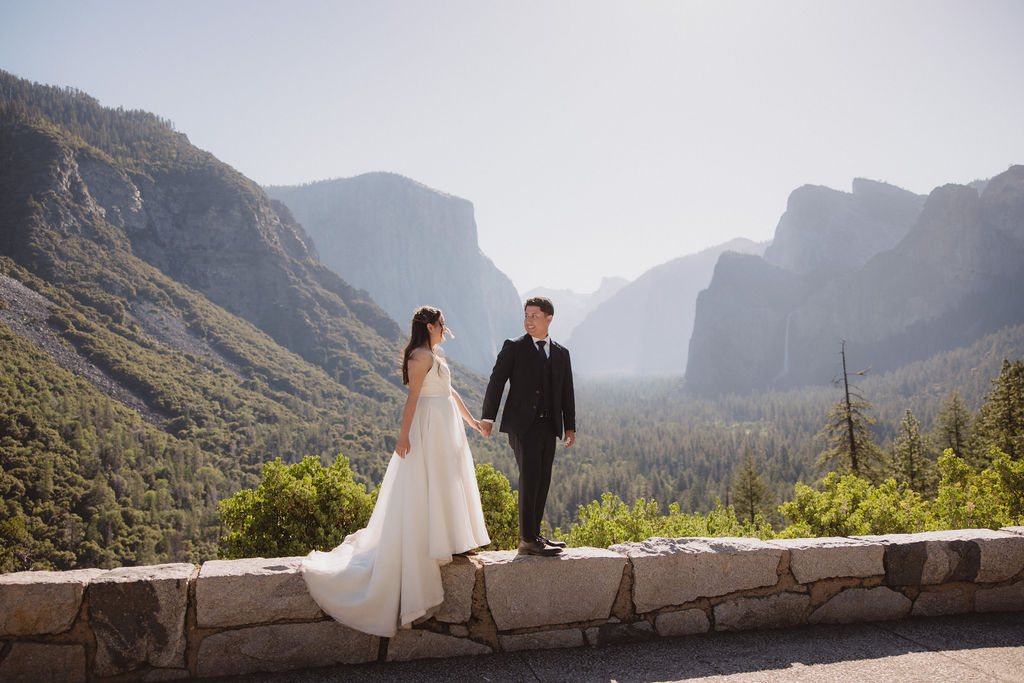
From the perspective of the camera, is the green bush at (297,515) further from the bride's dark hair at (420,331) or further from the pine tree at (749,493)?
the pine tree at (749,493)

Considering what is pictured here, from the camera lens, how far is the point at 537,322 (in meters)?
4.35

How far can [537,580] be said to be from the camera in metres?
3.85

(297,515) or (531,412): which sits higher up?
(531,412)

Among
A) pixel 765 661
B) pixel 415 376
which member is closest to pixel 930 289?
pixel 765 661

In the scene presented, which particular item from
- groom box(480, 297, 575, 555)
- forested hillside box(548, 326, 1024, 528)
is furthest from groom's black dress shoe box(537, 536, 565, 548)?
forested hillside box(548, 326, 1024, 528)

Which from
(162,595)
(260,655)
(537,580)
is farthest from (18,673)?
(537,580)

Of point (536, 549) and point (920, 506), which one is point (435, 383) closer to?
point (536, 549)

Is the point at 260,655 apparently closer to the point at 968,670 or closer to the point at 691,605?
the point at 691,605

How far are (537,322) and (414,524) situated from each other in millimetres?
1706

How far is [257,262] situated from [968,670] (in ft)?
533

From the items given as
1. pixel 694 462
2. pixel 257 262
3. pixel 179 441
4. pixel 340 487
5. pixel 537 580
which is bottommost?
pixel 694 462

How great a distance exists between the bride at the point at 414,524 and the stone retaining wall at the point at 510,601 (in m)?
0.16

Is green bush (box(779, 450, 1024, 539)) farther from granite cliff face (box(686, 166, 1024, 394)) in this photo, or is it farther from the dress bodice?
granite cliff face (box(686, 166, 1024, 394))

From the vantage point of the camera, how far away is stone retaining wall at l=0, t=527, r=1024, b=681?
3.26 metres
